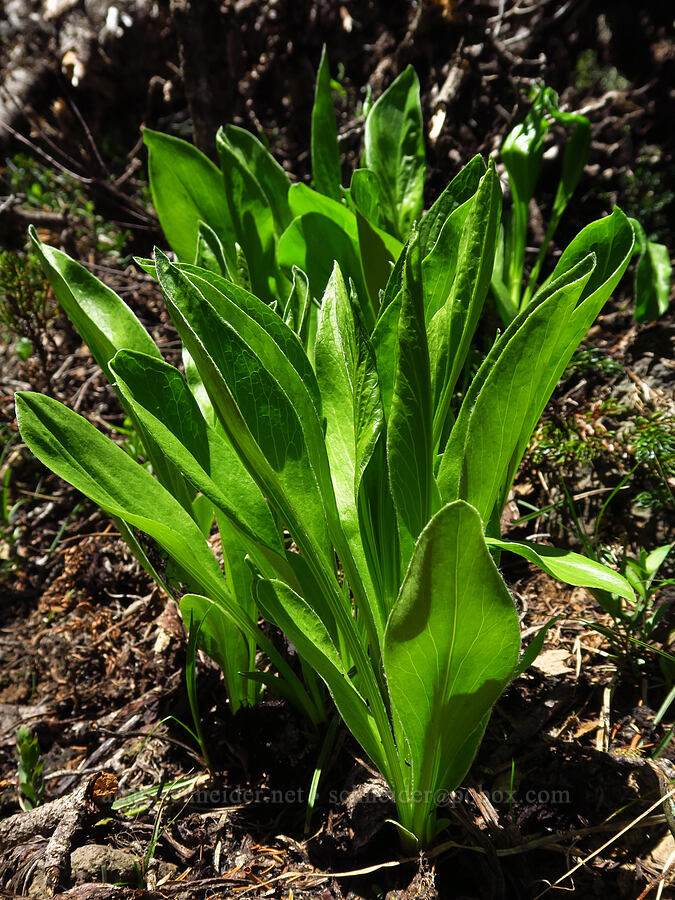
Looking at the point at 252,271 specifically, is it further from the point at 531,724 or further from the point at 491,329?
the point at 531,724

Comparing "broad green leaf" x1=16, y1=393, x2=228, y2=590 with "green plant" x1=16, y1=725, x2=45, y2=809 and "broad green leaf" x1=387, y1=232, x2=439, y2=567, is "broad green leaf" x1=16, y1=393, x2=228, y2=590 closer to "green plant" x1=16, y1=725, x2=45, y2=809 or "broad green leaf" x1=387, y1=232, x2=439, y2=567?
"broad green leaf" x1=387, y1=232, x2=439, y2=567

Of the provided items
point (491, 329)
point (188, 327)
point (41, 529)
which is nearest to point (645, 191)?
point (491, 329)

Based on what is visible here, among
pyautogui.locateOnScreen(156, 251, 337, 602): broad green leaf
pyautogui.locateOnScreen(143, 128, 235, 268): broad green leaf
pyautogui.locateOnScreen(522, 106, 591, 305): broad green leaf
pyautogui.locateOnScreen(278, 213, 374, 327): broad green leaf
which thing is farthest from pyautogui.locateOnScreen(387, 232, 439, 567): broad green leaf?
pyautogui.locateOnScreen(522, 106, 591, 305): broad green leaf

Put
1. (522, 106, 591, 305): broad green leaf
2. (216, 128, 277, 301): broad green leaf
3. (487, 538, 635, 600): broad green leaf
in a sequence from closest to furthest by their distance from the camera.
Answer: (487, 538, 635, 600): broad green leaf → (216, 128, 277, 301): broad green leaf → (522, 106, 591, 305): broad green leaf

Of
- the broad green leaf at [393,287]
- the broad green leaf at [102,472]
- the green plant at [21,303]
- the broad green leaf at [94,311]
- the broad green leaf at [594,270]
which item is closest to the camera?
the broad green leaf at [594,270]

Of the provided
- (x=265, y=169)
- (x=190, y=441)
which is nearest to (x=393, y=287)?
(x=190, y=441)

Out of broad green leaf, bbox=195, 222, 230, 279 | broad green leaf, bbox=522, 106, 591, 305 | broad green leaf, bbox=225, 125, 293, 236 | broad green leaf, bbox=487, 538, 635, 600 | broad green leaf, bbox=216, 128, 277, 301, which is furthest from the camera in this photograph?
broad green leaf, bbox=522, 106, 591, 305

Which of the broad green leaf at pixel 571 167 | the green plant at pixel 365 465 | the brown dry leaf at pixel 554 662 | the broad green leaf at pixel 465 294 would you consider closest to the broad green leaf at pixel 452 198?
the green plant at pixel 365 465

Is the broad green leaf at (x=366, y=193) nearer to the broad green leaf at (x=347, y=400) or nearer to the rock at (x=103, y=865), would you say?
the broad green leaf at (x=347, y=400)
